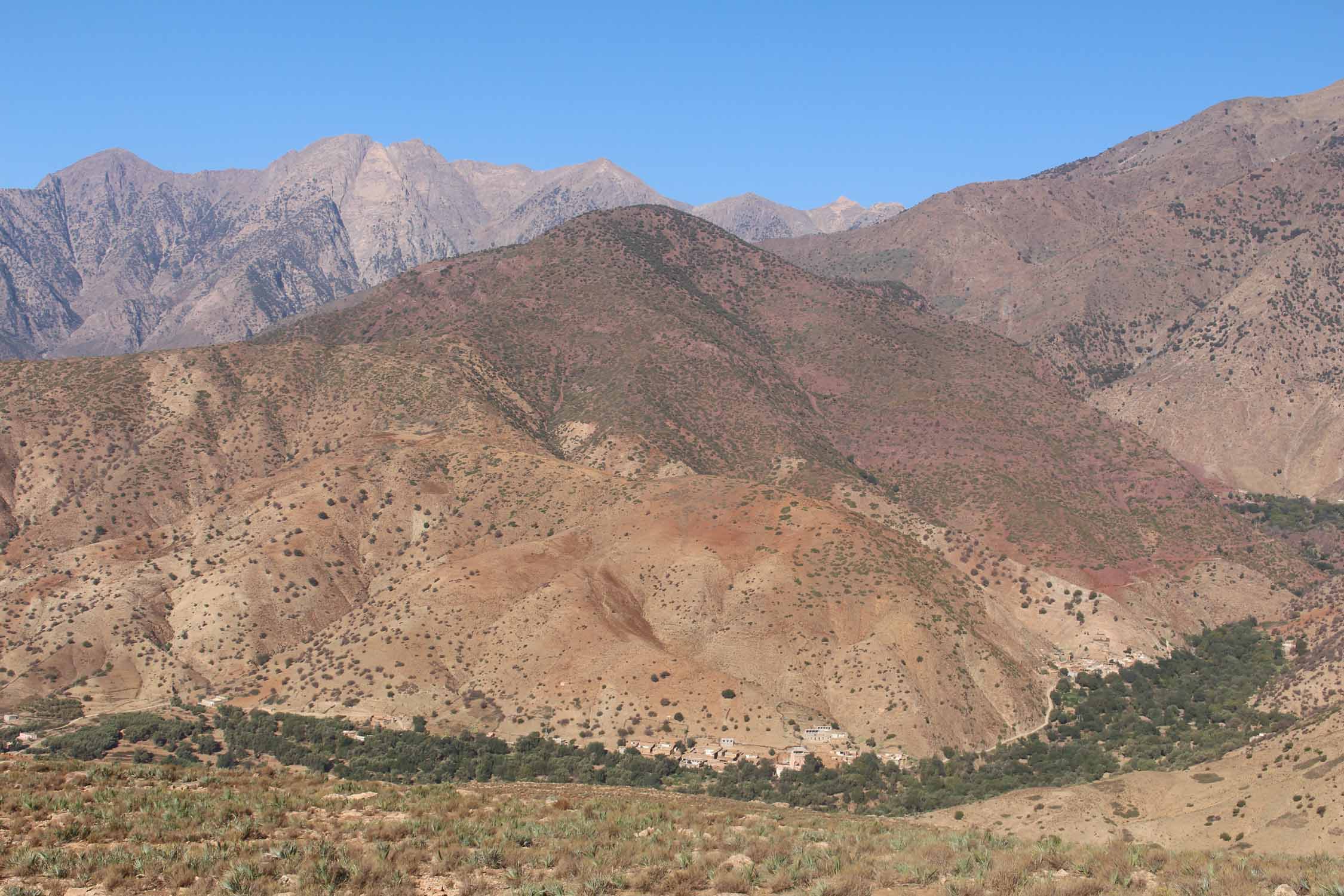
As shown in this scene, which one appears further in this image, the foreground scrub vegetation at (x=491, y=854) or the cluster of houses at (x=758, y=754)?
the cluster of houses at (x=758, y=754)

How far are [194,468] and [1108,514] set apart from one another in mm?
101705

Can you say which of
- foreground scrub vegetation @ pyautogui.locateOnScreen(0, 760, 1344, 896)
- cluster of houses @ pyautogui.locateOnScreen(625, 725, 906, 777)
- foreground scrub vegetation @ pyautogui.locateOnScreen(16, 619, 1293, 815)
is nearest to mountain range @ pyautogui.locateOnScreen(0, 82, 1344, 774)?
cluster of houses @ pyautogui.locateOnScreen(625, 725, 906, 777)

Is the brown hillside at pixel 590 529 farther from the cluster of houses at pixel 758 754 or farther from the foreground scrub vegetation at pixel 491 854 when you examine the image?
the foreground scrub vegetation at pixel 491 854

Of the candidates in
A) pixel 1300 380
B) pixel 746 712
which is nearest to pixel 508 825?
pixel 746 712

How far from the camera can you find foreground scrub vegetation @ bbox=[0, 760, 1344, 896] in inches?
938

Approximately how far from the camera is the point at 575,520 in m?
107

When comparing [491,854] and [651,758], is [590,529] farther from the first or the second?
[491,854]

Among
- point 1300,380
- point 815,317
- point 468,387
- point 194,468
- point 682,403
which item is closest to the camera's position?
point 194,468

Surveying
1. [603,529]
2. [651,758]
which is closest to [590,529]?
[603,529]

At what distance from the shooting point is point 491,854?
86.3 feet

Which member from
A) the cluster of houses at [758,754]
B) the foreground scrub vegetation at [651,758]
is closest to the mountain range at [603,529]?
the cluster of houses at [758,754]

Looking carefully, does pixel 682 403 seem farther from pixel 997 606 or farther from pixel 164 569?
pixel 164 569

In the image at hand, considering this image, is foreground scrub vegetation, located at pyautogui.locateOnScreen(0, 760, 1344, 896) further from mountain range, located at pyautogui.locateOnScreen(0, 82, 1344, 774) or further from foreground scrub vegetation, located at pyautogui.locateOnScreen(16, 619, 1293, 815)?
mountain range, located at pyautogui.locateOnScreen(0, 82, 1344, 774)

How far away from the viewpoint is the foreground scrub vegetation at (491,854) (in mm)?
23812
